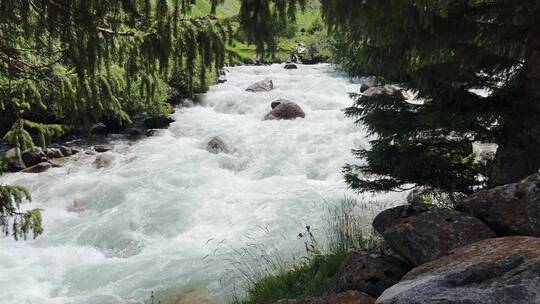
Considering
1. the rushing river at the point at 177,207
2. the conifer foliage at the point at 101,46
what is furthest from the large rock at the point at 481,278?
the rushing river at the point at 177,207

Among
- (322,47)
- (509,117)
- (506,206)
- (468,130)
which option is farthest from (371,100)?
(322,47)

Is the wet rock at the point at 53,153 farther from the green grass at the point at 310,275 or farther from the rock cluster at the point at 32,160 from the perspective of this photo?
the green grass at the point at 310,275

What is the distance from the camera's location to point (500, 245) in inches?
145

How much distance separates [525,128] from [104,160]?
1423 centimetres

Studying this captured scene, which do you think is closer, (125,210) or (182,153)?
(125,210)

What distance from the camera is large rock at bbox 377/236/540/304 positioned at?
2842 mm

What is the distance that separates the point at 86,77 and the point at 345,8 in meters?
3.30

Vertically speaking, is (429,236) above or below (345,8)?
below

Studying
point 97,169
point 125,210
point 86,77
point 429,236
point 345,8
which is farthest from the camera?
point 97,169

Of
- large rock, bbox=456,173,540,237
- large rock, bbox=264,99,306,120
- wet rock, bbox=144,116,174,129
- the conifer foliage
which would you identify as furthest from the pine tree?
wet rock, bbox=144,116,174,129

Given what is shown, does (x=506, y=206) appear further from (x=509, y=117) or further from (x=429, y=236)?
(x=509, y=117)

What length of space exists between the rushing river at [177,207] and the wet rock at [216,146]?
10.3 inches

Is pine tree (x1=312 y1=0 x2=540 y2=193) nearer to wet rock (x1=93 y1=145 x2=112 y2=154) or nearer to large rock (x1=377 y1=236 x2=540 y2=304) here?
large rock (x1=377 y1=236 x2=540 y2=304)

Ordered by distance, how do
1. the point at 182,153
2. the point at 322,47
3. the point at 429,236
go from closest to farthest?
the point at 429,236
the point at 182,153
the point at 322,47
